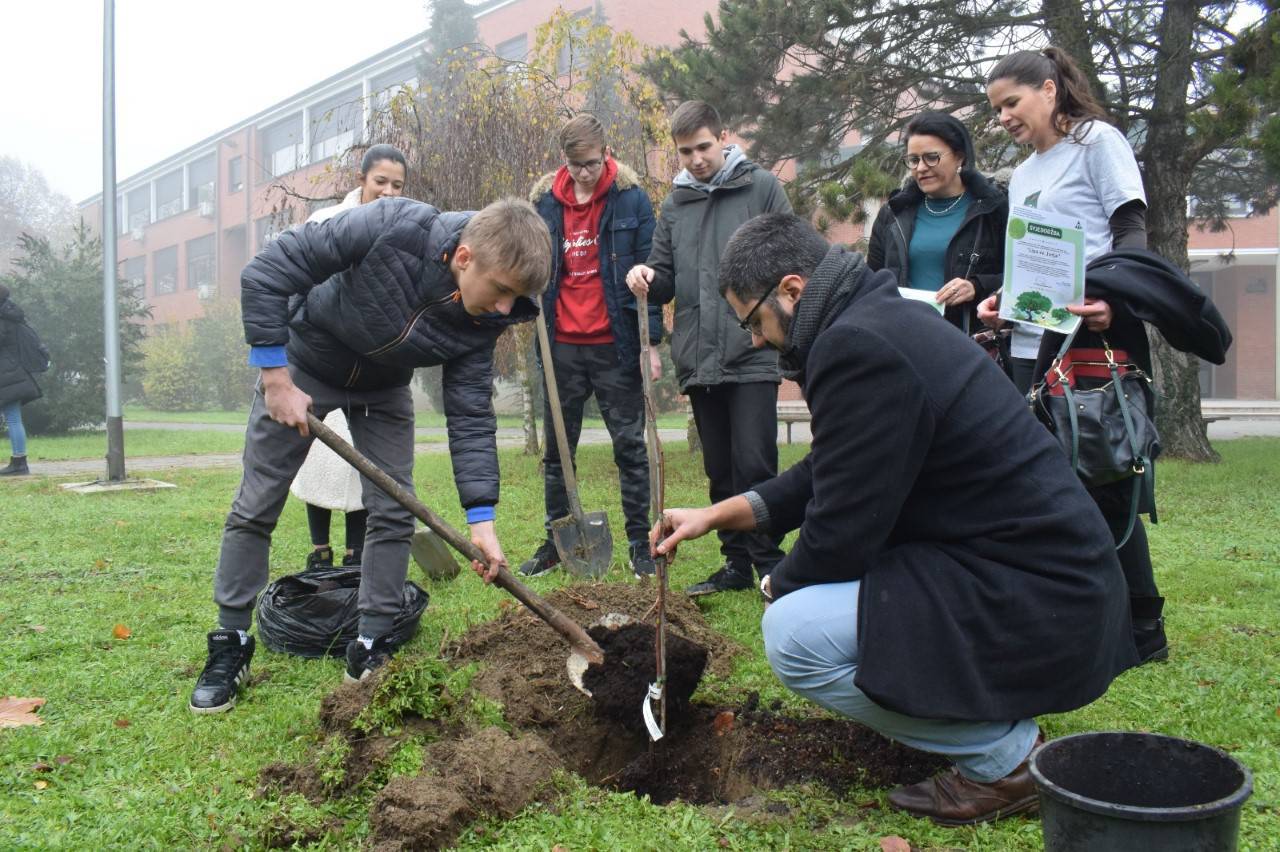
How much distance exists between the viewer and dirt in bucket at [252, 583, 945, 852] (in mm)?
2439

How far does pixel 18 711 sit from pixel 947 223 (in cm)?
378

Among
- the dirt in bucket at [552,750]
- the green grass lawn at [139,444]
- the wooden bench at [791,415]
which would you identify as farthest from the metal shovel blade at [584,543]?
the green grass lawn at [139,444]

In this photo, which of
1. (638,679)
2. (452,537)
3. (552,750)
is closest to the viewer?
(552,750)

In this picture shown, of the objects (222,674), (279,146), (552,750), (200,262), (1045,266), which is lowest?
(552,750)

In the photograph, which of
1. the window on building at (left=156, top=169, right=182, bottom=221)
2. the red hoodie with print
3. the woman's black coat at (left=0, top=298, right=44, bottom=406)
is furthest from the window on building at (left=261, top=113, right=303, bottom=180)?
the red hoodie with print

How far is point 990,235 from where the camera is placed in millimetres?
3832

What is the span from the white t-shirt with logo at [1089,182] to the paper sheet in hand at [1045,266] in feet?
0.85

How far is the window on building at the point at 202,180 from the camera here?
44156 millimetres

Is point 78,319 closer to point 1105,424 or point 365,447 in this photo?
point 365,447

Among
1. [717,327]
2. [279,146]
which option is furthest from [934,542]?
[279,146]

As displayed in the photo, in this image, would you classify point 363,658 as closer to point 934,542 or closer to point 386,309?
point 386,309

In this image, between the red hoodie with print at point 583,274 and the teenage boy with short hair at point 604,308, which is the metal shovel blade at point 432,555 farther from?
the red hoodie with print at point 583,274

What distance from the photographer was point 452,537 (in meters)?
3.09

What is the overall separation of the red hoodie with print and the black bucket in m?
3.49
